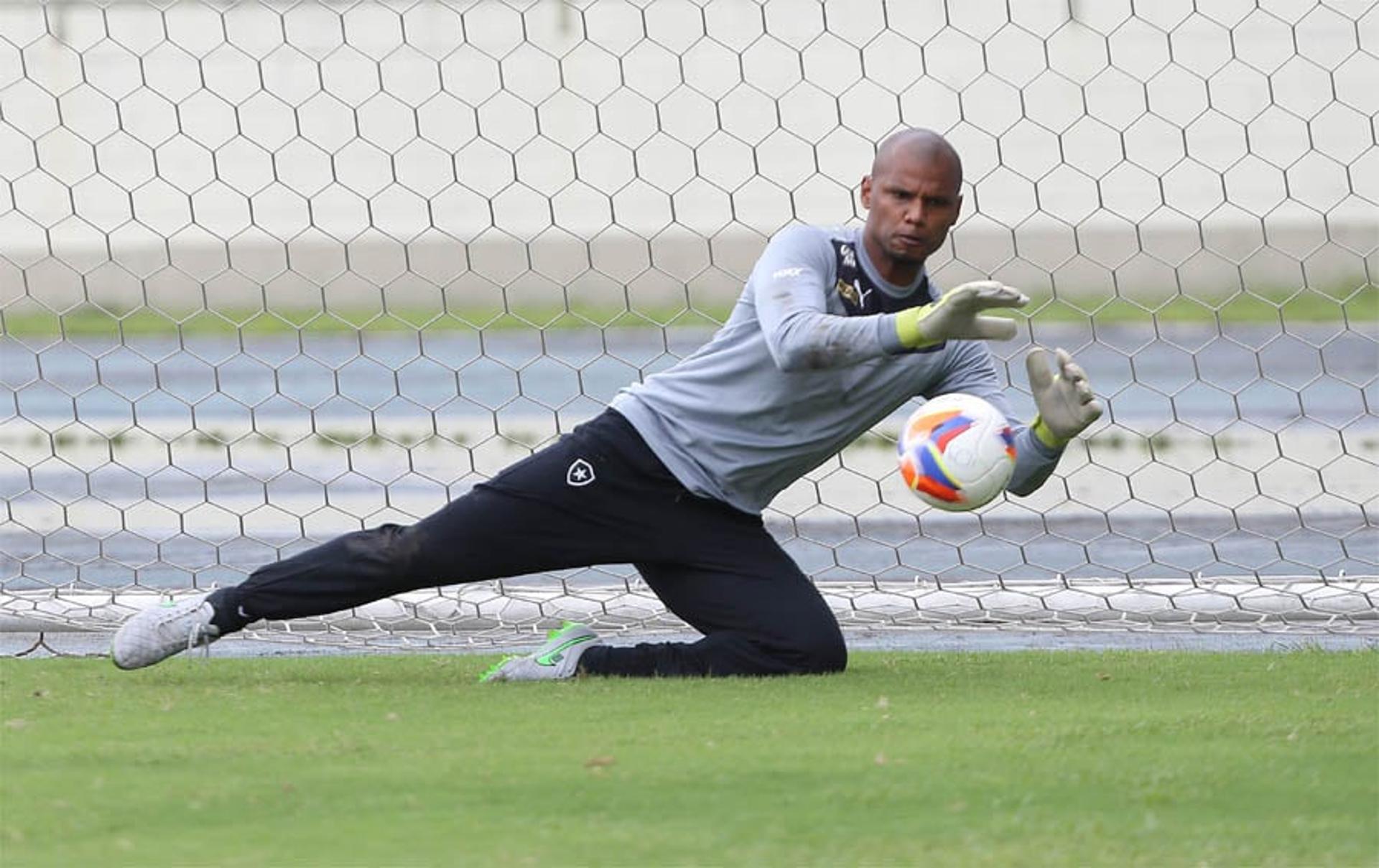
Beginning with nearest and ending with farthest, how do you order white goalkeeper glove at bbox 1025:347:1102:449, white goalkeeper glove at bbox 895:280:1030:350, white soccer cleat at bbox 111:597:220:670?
white goalkeeper glove at bbox 895:280:1030:350, white goalkeeper glove at bbox 1025:347:1102:449, white soccer cleat at bbox 111:597:220:670

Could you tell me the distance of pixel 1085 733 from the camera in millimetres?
→ 4086

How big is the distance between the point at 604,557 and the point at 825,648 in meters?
0.58

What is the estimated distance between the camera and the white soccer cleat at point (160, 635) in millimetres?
5023

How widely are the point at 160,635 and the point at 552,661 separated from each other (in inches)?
36.6

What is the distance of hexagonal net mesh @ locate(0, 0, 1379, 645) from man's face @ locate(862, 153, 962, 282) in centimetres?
79

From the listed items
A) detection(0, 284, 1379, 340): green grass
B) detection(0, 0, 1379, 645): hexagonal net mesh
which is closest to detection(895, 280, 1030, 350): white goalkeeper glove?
detection(0, 0, 1379, 645): hexagonal net mesh

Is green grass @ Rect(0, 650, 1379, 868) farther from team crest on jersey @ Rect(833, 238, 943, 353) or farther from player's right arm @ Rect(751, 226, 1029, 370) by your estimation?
team crest on jersey @ Rect(833, 238, 943, 353)

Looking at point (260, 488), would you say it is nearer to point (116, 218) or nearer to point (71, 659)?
point (116, 218)

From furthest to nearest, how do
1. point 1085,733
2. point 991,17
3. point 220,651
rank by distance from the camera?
point 991,17
point 220,651
point 1085,733

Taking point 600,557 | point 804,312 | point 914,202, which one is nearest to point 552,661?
point 600,557

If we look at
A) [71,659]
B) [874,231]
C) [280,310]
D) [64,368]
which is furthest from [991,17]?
[280,310]

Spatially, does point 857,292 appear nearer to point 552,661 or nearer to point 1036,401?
point 1036,401

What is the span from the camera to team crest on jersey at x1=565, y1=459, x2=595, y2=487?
16.7 feet

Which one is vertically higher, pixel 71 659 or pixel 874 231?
pixel 874 231
